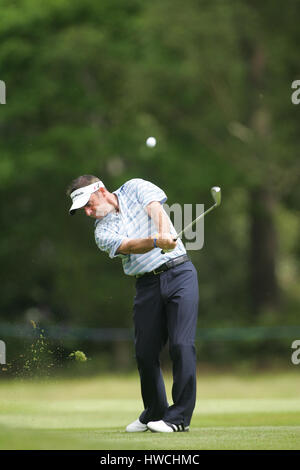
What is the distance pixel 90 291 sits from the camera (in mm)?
22031

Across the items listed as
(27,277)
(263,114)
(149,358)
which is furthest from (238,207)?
(149,358)

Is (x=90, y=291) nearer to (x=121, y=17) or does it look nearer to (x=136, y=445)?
(x=121, y=17)

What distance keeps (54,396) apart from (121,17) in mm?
9735

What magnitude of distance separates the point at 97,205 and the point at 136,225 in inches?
11.8

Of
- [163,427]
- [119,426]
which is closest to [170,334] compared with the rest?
[163,427]

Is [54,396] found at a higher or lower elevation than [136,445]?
higher

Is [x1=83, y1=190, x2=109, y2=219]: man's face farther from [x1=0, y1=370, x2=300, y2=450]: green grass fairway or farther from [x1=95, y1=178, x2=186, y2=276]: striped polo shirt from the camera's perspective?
[x1=0, y1=370, x2=300, y2=450]: green grass fairway

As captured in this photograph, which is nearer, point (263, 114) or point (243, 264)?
point (263, 114)

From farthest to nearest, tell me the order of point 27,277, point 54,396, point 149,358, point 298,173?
point 27,277, point 298,173, point 54,396, point 149,358

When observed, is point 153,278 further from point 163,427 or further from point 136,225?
point 163,427

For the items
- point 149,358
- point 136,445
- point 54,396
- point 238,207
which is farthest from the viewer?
point 238,207

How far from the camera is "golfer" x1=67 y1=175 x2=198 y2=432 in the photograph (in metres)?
6.29

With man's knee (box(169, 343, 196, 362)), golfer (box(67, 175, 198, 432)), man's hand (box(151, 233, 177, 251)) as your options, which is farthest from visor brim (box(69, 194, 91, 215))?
man's knee (box(169, 343, 196, 362))

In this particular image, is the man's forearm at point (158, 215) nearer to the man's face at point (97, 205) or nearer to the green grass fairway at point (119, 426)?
the man's face at point (97, 205)
